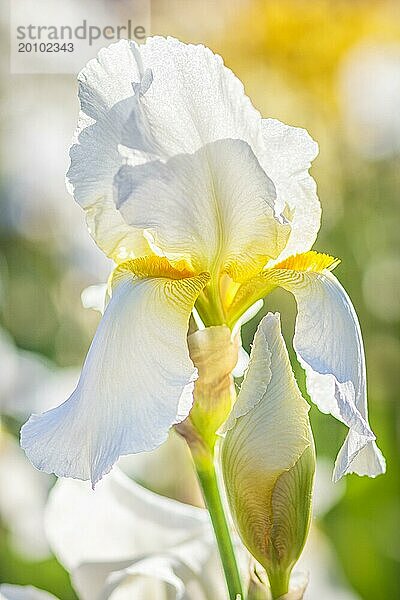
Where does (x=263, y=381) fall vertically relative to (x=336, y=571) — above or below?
above

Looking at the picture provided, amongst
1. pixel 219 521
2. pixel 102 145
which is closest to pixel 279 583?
pixel 219 521

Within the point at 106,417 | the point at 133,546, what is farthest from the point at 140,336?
the point at 133,546

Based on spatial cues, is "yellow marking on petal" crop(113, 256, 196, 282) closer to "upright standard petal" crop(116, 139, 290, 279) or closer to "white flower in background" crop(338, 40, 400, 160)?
"upright standard petal" crop(116, 139, 290, 279)

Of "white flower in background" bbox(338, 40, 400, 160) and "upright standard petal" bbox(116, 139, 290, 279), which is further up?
"white flower in background" bbox(338, 40, 400, 160)

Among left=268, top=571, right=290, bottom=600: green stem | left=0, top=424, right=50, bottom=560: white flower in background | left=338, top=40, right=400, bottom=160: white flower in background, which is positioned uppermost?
left=338, top=40, right=400, bottom=160: white flower in background

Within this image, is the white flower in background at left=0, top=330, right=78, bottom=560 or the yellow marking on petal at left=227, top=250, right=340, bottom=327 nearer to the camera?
the yellow marking on petal at left=227, top=250, right=340, bottom=327

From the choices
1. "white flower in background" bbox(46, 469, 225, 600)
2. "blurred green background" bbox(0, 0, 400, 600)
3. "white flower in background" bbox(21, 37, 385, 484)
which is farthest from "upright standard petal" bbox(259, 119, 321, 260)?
"blurred green background" bbox(0, 0, 400, 600)

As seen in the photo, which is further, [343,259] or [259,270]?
[343,259]

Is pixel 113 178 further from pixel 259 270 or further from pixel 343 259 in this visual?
pixel 343 259
